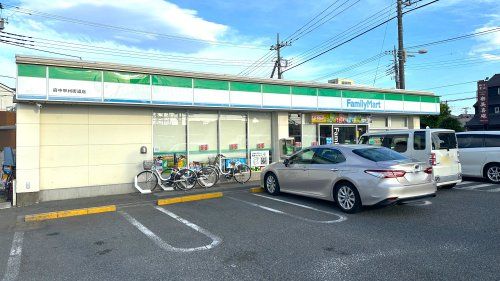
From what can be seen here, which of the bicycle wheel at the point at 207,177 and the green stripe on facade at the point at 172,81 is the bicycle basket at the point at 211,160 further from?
the green stripe on facade at the point at 172,81

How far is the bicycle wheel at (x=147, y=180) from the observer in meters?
11.2

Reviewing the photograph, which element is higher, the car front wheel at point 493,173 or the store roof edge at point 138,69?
the store roof edge at point 138,69

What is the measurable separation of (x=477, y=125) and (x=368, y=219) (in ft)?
139

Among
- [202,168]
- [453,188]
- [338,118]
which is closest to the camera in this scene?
[453,188]

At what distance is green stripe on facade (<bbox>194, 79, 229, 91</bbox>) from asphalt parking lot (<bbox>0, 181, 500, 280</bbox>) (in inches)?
180

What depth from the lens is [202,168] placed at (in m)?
12.1

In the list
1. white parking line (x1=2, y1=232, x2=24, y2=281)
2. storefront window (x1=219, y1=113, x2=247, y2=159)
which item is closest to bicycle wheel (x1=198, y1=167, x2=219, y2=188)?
storefront window (x1=219, y1=113, x2=247, y2=159)

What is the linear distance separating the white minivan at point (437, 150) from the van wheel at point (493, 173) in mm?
2153

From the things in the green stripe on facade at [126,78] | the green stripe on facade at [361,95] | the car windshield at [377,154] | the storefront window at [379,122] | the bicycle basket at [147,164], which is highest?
the green stripe on facade at [361,95]

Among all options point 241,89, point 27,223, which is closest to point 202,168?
point 241,89

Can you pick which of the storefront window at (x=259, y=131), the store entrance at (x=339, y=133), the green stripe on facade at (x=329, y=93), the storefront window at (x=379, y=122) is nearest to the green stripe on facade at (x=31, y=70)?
the storefront window at (x=259, y=131)

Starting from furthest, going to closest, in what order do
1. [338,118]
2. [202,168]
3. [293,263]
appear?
[338,118] < [202,168] < [293,263]

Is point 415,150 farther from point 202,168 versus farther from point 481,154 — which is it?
point 202,168

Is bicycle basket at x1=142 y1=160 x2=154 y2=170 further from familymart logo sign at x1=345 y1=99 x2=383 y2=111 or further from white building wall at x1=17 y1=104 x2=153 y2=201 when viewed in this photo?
familymart logo sign at x1=345 y1=99 x2=383 y2=111
